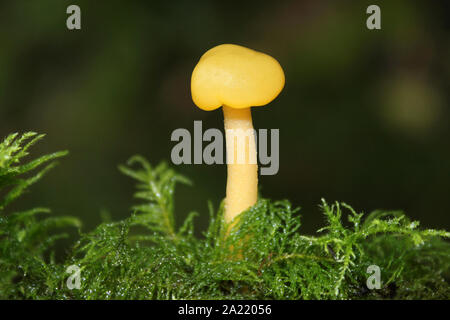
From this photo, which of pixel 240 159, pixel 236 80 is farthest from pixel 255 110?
pixel 236 80

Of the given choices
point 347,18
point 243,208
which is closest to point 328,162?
point 347,18

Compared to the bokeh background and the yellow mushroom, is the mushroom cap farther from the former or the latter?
the bokeh background

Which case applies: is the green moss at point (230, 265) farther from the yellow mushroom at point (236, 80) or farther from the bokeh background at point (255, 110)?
the bokeh background at point (255, 110)

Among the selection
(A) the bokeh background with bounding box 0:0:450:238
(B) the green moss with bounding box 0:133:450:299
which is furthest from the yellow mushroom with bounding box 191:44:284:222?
(A) the bokeh background with bounding box 0:0:450:238

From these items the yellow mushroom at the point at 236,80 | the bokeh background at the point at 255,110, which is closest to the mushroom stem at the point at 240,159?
the yellow mushroom at the point at 236,80

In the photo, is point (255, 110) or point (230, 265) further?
point (255, 110)

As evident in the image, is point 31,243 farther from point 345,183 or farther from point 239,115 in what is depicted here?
point 345,183

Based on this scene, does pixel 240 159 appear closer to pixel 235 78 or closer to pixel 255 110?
pixel 235 78
